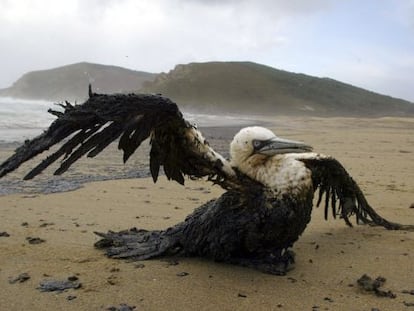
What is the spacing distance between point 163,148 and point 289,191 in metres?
1.16

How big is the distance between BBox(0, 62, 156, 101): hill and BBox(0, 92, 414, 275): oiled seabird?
288 feet

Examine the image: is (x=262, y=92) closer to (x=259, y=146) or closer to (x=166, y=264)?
(x=259, y=146)

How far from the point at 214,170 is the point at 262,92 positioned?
5928cm

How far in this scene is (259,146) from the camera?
507 cm

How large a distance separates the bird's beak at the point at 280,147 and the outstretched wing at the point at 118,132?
1.43ft

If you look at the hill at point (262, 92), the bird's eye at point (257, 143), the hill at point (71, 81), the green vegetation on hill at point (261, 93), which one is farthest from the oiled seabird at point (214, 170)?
the hill at point (71, 81)

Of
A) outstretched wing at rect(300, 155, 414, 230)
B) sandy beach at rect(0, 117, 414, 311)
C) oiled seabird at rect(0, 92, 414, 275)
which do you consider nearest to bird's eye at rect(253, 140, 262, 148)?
oiled seabird at rect(0, 92, 414, 275)

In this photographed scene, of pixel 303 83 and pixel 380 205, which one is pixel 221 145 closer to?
pixel 380 205

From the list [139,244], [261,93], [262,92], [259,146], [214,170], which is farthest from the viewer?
[262,92]

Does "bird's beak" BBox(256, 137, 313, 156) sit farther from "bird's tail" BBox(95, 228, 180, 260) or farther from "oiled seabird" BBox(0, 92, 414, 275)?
"bird's tail" BBox(95, 228, 180, 260)

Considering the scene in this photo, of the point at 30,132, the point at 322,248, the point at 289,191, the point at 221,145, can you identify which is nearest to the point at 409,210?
the point at 322,248

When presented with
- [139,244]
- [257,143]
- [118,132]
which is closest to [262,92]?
Answer: [139,244]

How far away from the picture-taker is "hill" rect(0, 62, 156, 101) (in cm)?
9606

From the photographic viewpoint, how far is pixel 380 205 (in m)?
7.75
